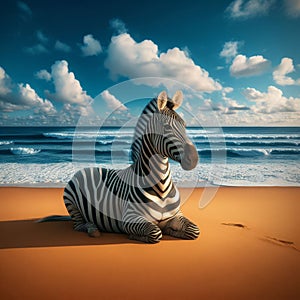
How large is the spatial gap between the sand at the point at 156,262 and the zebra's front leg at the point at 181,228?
89 mm

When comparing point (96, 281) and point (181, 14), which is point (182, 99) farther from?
point (181, 14)

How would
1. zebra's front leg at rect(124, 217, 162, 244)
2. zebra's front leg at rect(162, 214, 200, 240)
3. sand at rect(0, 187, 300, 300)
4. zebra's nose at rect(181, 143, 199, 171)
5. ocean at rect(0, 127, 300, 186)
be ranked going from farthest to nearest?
ocean at rect(0, 127, 300, 186) < zebra's front leg at rect(162, 214, 200, 240) < zebra's front leg at rect(124, 217, 162, 244) < zebra's nose at rect(181, 143, 199, 171) < sand at rect(0, 187, 300, 300)

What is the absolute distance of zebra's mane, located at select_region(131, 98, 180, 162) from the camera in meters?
3.00

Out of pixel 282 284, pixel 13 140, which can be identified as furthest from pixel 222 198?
pixel 13 140

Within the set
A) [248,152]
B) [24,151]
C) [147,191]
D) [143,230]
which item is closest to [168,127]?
[147,191]

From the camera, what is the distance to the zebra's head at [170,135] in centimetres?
260

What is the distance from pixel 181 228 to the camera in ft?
10.3

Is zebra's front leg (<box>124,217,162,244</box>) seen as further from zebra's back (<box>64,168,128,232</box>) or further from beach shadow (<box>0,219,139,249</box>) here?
zebra's back (<box>64,168,128,232</box>)

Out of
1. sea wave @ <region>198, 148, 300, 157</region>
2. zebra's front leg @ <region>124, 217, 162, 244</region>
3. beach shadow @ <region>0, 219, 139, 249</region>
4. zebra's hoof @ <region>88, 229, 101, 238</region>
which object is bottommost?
beach shadow @ <region>0, 219, 139, 249</region>

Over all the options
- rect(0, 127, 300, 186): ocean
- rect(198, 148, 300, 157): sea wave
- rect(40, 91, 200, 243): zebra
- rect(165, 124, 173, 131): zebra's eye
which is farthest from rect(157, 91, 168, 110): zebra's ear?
rect(198, 148, 300, 157): sea wave

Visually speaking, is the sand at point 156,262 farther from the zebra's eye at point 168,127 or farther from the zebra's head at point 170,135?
the zebra's eye at point 168,127

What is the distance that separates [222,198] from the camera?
5.46 meters

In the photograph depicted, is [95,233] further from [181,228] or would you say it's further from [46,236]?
[181,228]

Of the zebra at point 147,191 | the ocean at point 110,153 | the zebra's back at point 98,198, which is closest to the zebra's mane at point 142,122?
the zebra at point 147,191
